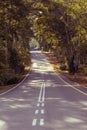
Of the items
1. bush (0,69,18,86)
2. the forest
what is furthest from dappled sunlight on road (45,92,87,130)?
the forest

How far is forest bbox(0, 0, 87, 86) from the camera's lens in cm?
4619

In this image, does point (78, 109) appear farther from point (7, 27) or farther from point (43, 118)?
point (7, 27)

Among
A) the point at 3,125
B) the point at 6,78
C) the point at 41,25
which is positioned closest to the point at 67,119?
the point at 3,125

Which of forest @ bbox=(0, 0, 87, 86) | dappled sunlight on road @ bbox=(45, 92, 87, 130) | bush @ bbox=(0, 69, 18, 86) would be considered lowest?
bush @ bbox=(0, 69, 18, 86)

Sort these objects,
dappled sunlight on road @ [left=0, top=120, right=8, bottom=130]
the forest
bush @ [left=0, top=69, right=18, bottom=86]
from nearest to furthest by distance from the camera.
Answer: dappled sunlight on road @ [left=0, top=120, right=8, bottom=130], bush @ [left=0, top=69, right=18, bottom=86], the forest

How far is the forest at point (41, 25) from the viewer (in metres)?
46.2

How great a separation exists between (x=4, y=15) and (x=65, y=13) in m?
16.0

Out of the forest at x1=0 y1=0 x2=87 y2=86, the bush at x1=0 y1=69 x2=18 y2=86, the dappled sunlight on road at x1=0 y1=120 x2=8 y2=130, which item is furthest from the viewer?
the forest at x1=0 y1=0 x2=87 y2=86

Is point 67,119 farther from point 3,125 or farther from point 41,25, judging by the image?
point 41,25

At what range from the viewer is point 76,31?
6303 cm

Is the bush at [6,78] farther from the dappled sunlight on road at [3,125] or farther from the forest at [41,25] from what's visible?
the dappled sunlight on road at [3,125]

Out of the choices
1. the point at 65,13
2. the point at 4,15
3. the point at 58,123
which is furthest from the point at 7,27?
the point at 58,123

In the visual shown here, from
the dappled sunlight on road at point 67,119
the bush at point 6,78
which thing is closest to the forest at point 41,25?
the bush at point 6,78

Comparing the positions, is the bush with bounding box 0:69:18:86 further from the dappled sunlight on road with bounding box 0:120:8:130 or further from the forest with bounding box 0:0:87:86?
the dappled sunlight on road with bounding box 0:120:8:130
